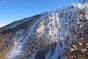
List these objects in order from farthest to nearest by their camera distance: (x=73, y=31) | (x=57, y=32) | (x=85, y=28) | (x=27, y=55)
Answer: (x=57, y=32)
(x=27, y=55)
(x=73, y=31)
(x=85, y=28)

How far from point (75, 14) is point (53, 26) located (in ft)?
7.58

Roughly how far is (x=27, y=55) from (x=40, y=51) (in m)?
1.13

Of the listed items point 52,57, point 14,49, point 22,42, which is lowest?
point 52,57

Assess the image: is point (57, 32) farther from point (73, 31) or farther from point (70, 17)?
point (70, 17)

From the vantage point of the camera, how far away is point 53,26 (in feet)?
26.6

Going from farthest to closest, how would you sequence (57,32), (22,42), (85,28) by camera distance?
(22,42) < (57,32) < (85,28)

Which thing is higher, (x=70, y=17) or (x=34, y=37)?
(x=70, y=17)

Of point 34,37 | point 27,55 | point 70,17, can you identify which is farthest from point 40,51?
point 70,17

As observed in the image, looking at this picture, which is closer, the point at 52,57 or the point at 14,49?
the point at 52,57

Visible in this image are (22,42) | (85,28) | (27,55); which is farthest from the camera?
(22,42)

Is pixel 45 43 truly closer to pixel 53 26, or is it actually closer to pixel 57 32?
pixel 57 32

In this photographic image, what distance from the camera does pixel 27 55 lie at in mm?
6781

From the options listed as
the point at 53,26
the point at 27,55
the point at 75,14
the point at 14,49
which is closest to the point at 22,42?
the point at 14,49

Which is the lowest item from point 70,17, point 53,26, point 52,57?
point 52,57
